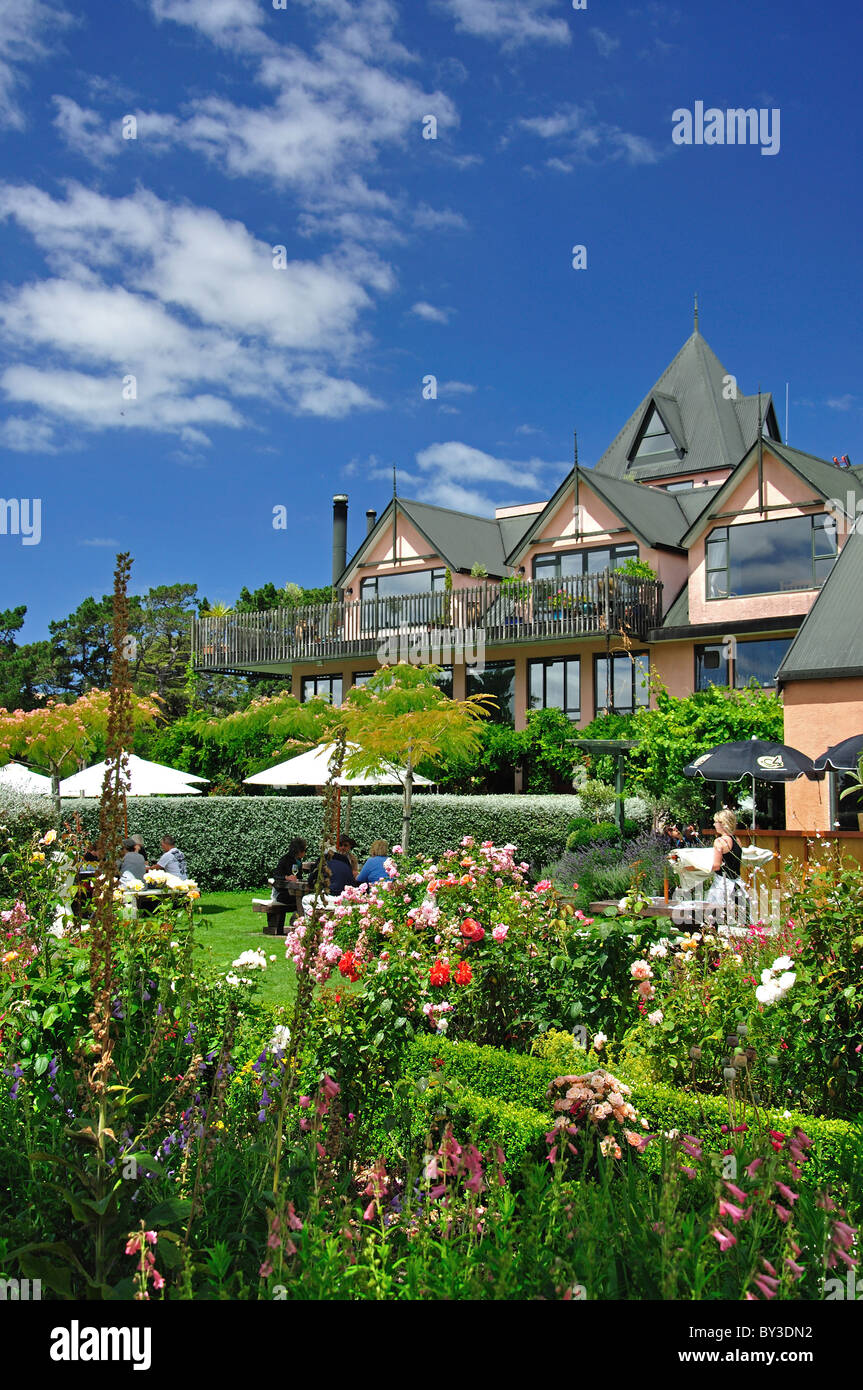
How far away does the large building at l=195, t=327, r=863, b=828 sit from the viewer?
21625mm

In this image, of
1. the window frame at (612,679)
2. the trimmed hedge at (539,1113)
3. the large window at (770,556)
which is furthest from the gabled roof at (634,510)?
the trimmed hedge at (539,1113)

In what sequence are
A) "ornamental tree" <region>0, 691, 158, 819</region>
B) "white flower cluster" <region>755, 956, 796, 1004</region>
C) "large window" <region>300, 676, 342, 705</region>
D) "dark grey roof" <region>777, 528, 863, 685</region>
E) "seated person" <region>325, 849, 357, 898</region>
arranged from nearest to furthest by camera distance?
"white flower cluster" <region>755, 956, 796, 1004</region> < "seated person" <region>325, 849, 357, 898</region> < "dark grey roof" <region>777, 528, 863, 685</region> < "ornamental tree" <region>0, 691, 158, 819</region> < "large window" <region>300, 676, 342, 705</region>

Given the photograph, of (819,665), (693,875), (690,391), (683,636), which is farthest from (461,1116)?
(690,391)

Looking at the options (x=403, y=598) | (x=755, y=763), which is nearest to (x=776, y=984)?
A: (x=755, y=763)

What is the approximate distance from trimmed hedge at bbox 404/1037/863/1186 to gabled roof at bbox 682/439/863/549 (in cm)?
2324

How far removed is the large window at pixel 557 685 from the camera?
2869cm

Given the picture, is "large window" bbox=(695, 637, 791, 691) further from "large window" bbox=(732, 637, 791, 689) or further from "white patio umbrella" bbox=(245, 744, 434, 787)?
"white patio umbrella" bbox=(245, 744, 434, 787)

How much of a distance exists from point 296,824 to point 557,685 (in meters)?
10.4

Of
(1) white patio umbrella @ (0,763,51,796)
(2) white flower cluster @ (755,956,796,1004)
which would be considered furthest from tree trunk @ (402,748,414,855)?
(2) white flower cluster @ (755,956,796,1004)

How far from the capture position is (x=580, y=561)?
2961 centimetres

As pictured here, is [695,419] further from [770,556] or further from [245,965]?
[245,965]

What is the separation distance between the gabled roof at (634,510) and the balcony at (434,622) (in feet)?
5.02

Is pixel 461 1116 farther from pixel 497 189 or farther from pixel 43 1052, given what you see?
pixel 497 189
